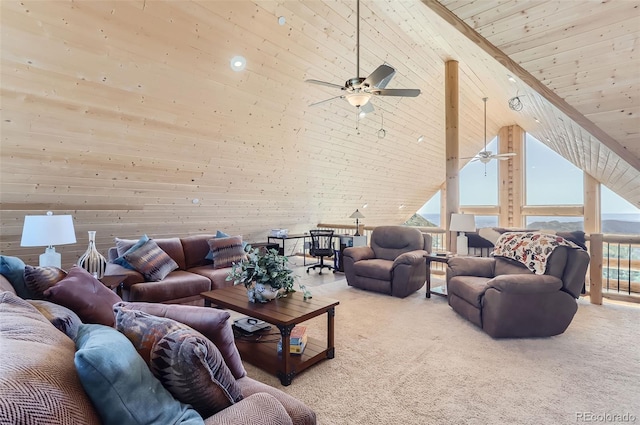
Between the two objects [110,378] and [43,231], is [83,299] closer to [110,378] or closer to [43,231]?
[110,378]

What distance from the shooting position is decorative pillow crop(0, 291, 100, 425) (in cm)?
65

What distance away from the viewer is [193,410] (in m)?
1.08

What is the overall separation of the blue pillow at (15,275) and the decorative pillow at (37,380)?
0.94 meters

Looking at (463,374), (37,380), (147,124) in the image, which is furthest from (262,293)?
(147,124)

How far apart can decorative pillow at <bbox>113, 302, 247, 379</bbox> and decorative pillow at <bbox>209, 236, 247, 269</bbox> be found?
280 centimetres

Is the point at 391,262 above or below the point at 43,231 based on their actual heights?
below

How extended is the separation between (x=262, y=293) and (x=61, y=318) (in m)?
1.46

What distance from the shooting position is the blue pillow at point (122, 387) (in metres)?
0.85

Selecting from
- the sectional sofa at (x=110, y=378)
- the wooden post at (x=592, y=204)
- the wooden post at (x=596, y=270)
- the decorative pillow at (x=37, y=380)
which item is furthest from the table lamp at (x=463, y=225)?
the wooden post at (x=592, y=204)

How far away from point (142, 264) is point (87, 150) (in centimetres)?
137

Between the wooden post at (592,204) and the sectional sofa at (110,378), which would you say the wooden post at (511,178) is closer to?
the wooden post at (592,204)

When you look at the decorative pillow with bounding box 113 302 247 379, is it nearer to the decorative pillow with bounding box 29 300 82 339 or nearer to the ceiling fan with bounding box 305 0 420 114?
the decorative pillow with bounding box 29 300 82 339

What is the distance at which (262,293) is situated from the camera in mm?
2678

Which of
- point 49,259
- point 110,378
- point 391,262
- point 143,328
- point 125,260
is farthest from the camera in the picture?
point 391,262
